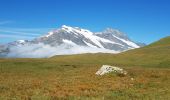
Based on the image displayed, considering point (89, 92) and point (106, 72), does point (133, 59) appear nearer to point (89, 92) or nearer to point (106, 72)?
point (106, 72)

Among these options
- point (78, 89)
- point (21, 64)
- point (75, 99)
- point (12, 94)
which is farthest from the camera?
point (21, 64)

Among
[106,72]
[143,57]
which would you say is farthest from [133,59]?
[106,72]

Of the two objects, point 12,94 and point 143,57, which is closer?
point 12,94

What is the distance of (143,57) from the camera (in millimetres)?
111625

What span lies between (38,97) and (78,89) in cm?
620

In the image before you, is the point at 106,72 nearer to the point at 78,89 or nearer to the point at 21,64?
the point at 78,89

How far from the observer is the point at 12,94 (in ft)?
85.4

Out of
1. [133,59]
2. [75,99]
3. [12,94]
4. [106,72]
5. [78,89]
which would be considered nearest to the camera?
[75,99]

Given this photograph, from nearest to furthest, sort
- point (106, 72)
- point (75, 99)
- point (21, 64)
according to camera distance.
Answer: point (75, 99) → point (106, 72) → point (21, 64)

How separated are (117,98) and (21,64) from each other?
5021 centimetres

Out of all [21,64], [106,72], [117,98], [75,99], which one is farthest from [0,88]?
[21,64]

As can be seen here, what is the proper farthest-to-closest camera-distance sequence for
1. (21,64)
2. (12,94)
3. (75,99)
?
(21,64), (12,94), (75,99)

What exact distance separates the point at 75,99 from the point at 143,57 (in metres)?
89.5

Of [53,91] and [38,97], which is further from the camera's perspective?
[53,91]
